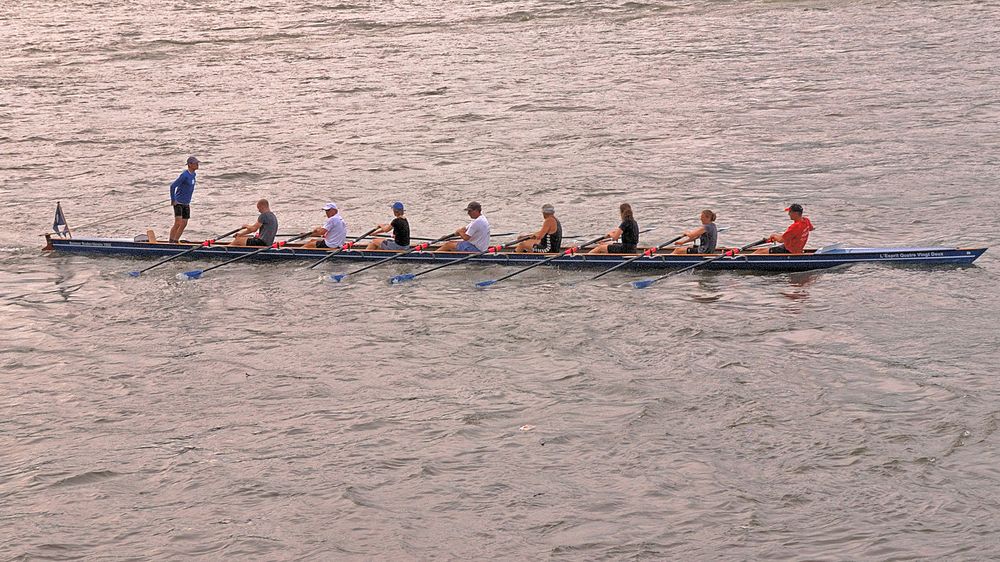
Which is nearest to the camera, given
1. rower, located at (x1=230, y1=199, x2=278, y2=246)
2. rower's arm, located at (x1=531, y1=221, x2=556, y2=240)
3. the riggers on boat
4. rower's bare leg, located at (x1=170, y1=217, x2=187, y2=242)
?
the riggers on boat

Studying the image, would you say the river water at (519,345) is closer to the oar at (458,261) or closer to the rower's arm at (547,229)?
the oar at (458,261)

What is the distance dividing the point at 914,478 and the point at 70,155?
3109cm

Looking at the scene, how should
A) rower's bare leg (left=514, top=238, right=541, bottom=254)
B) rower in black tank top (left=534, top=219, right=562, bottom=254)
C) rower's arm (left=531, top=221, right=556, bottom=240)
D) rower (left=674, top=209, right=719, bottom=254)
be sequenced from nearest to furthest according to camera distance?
rower (left=674, top=209, right=719, bottom=254)
rower's arm (left=531, top=221, right=556, bottom=240)
rower in black tank top (left=534, top=219, right=562, bottom=254)
rower's bare leg (left=514, top=238, right=541, bottom=254)

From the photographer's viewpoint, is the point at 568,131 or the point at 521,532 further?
the point at 568,131

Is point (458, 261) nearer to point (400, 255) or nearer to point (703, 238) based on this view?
point (400, 255)

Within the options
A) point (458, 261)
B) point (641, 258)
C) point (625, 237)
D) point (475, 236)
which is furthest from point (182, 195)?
point (641, 258)

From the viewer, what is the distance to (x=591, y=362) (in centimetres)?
2016

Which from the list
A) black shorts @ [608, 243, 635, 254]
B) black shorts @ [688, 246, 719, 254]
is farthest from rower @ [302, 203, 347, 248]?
black shorts @ [688, 246, 719, 254]

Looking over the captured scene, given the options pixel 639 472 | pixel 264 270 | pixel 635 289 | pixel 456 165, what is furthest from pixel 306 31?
pixel 639 472

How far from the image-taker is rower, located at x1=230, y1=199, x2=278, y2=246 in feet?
87.5

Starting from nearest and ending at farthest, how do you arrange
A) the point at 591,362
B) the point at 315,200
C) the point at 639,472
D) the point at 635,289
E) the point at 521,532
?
the point at 521,532, the point at 639,472, the point at 591,362, the point at 635,289, the point at 315,200

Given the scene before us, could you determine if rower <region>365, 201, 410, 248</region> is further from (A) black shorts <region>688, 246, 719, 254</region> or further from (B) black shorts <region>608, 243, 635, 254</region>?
(A) black shorts <region>688, 246, 719, 254</region>

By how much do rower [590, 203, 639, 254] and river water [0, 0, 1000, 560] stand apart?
597 millimetres

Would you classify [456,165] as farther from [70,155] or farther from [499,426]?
[499,426]
